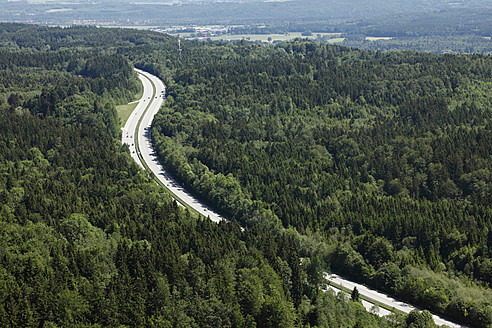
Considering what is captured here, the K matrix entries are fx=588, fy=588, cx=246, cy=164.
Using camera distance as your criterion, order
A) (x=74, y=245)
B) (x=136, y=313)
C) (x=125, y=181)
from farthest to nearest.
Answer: (x=125, y=181), (x=74, y=245), (x=136, y=313)

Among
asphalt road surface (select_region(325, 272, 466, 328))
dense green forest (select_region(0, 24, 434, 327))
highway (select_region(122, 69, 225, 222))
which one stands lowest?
asphalt road surface (select_region(325, 272, 466, 328))

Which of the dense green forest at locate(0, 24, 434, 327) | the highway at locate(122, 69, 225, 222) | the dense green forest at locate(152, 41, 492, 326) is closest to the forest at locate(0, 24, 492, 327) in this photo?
the dense green forest at locate(0, 24, 434, 327)

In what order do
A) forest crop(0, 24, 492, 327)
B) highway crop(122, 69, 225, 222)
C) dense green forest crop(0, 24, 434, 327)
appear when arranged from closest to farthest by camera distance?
dense green forest crop(0, 24, 434, 327)
forest crop(0, 24, 492, 327)
highway crop(122, 69, 225, 222)

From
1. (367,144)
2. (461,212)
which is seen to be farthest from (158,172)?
(461,212)

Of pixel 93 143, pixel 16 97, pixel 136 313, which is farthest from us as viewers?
pixel 16 97

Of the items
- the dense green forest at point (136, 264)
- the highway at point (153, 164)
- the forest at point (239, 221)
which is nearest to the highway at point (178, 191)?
the highway at point (153, 164)

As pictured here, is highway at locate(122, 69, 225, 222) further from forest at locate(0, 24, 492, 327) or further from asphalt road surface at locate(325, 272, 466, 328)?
asphalt road surface at locate(325, 272, 466, 328)

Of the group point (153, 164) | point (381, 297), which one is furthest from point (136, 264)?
point (153, 164)

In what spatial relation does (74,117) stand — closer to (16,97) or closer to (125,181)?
(16,97)

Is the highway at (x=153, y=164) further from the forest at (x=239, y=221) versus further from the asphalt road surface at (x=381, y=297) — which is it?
the asphalt road surface at (x=381, y=297)
